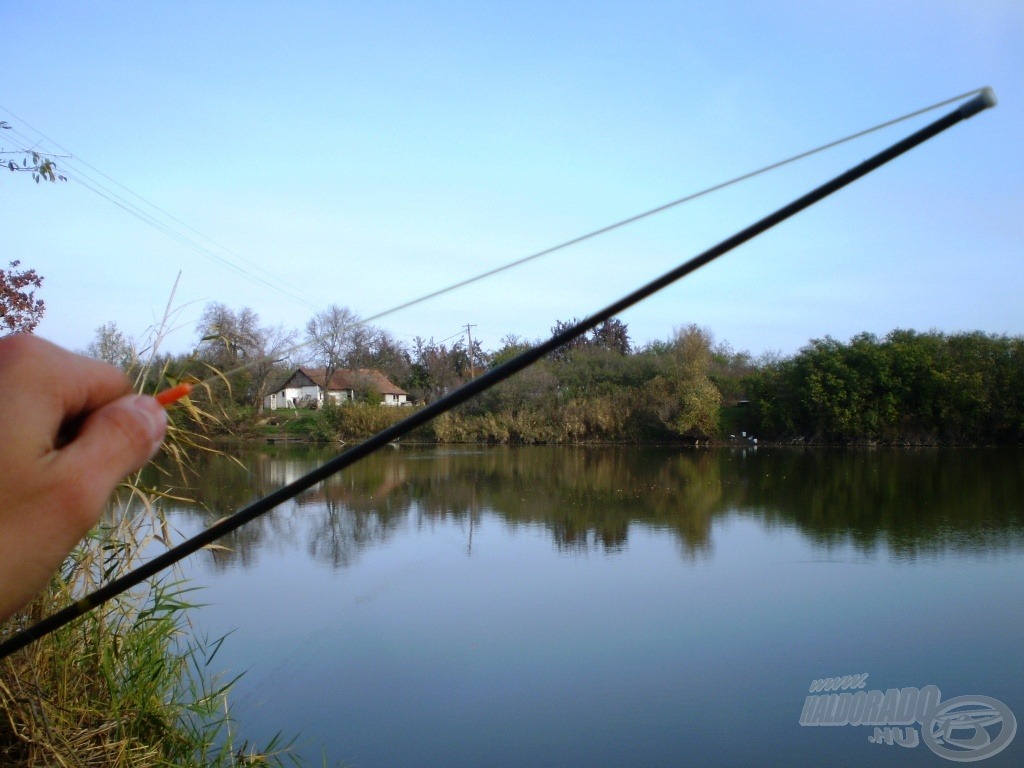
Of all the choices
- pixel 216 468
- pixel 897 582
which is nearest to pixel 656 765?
pixel 897 582

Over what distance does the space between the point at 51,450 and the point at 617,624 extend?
23.6 feet

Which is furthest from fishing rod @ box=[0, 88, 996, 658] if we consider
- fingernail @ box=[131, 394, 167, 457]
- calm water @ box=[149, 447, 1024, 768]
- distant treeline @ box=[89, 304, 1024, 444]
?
distant treeline @ box=[89, 304, 1024, 444]

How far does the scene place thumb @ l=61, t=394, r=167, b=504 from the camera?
22.1 inches

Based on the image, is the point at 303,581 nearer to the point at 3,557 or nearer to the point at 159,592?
the point at 159,592

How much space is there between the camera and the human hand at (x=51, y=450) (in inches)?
21.0

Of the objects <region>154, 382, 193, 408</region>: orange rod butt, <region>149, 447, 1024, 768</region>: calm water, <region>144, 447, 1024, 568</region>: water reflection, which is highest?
<region>154, 382, 193, 408</region>: orange rod butt

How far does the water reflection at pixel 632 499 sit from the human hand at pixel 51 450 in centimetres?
768

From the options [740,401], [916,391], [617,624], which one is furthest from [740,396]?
[617,624]

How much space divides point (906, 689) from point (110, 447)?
6410 millimetres

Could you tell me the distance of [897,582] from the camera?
8578mm

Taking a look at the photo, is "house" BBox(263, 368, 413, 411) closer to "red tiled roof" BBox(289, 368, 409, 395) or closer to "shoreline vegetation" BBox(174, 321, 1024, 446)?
"red tiled roof" BBox(289, 368, 409, 395)

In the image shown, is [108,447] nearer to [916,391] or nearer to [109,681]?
[109,681]

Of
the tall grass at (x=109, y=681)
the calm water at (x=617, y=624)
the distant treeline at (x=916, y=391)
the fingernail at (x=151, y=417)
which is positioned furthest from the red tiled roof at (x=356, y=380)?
the fingernail at (x=151, y=417)

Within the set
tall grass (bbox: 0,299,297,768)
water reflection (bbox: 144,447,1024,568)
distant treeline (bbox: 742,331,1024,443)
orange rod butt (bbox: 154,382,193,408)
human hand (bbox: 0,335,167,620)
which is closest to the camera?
human hand (bbox: 0,335,167,620)
